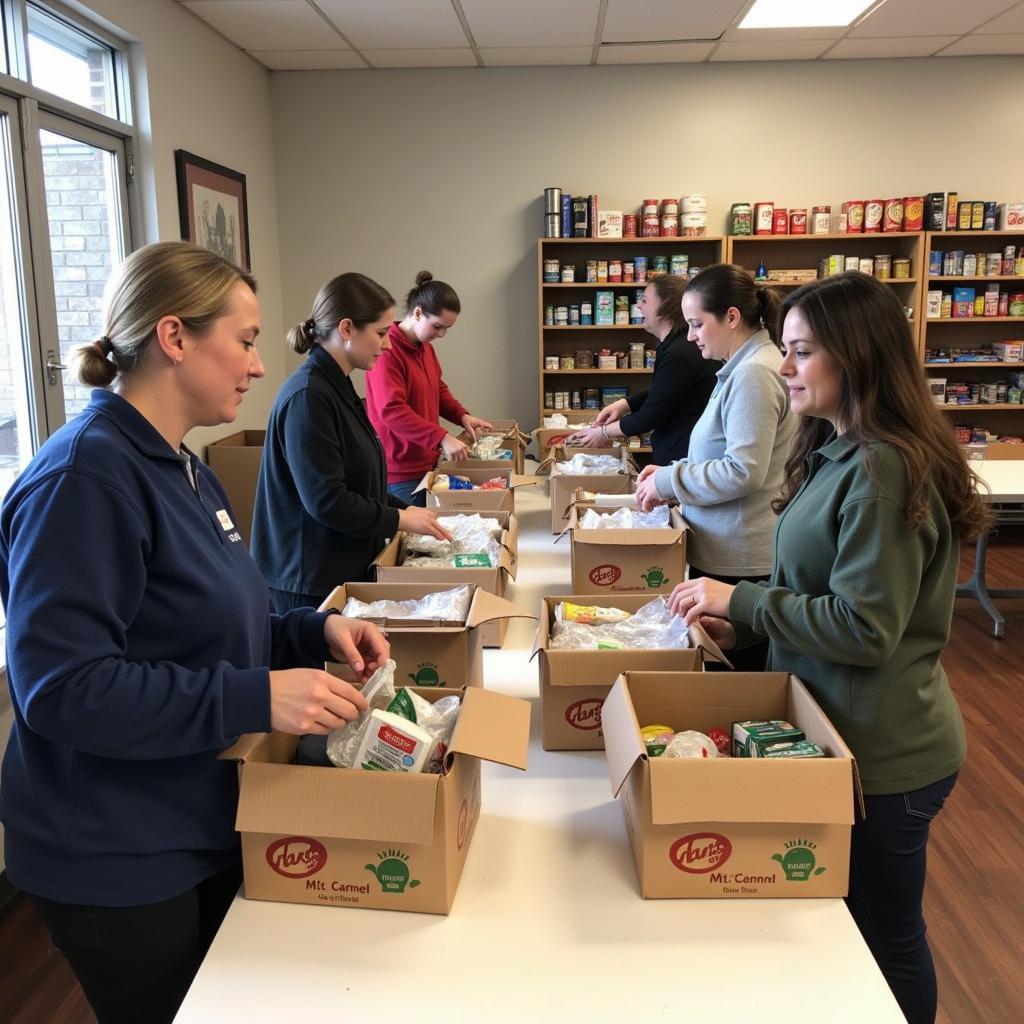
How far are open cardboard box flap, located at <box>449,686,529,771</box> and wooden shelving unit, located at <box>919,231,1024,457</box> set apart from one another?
210 inches

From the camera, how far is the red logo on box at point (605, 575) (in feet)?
6.97

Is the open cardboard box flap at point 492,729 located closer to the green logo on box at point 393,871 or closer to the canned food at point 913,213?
the green logo on box at point 393,871

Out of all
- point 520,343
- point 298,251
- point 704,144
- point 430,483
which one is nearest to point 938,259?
point 704,144

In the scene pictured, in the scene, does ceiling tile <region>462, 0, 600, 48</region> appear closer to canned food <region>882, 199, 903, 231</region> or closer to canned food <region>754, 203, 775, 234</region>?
canned food <region>754, 203, 775, 234</region>

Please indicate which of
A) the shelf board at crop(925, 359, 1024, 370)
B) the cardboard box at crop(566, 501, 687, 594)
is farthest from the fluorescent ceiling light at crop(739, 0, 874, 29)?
the cardboard box at crop(566, 501, 687, 594)

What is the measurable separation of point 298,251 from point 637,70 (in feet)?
8.00

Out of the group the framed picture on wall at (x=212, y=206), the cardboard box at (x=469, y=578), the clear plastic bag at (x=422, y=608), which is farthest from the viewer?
the framed picture on wall at (x=212, y=206)

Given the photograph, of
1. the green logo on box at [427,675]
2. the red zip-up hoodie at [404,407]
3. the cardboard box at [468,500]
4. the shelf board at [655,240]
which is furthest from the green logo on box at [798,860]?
the shelf board at [655,240]

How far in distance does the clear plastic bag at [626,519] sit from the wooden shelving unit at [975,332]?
4.12 metres

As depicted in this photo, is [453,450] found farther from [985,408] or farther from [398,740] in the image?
[985,408]

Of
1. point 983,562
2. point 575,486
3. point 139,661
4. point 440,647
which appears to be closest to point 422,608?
point 440,647

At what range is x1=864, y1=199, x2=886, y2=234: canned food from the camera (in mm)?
5613

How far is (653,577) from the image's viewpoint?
2148 millimetres

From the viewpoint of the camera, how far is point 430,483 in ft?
9.13
